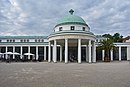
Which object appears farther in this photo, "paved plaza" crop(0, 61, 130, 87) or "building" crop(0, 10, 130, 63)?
"building" crop(0, 10, 130, 63)

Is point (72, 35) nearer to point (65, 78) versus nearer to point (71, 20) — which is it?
point (71, 20)

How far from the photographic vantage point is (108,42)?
5616 centimetres

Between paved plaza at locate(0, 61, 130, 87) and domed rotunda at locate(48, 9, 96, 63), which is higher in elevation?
domed rotunda at locate(48, 9, 96, 63)

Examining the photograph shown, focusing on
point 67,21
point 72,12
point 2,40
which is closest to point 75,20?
point 67,21

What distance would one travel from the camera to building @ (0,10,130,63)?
1788 inches

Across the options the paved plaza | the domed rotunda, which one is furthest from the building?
the paved plaza

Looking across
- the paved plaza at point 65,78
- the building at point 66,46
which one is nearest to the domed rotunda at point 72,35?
the building at point 66,46

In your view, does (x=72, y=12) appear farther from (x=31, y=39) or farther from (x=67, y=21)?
(x=31, y=39)

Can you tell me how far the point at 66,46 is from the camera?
44.8 m

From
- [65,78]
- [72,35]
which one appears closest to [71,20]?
[72,35]

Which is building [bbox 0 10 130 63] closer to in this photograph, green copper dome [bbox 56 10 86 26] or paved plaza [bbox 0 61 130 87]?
green copper dome [bbox 56 10 86 26]

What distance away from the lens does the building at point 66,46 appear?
45406 mm

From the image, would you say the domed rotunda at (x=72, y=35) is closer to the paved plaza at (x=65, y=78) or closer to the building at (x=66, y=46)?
the building at (x=66, y=46)

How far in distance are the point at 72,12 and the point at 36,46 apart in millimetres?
19815
